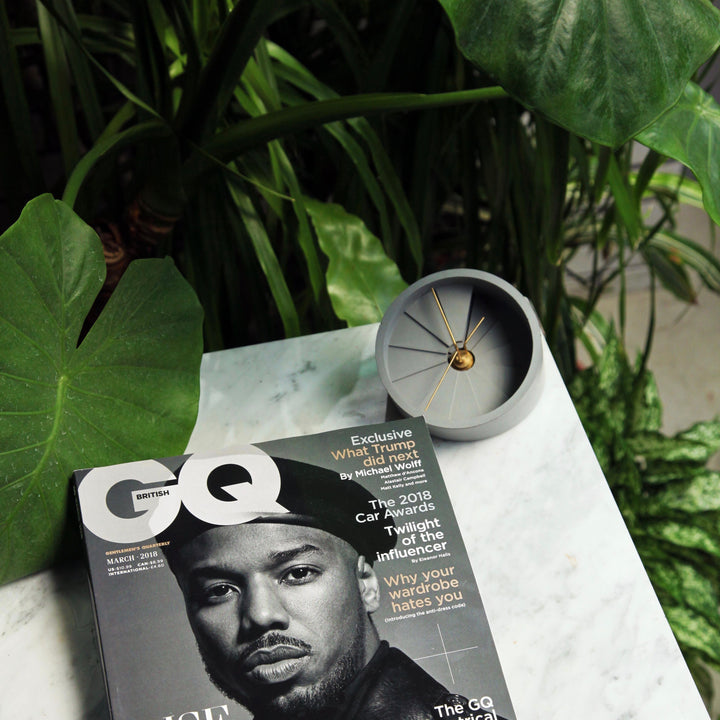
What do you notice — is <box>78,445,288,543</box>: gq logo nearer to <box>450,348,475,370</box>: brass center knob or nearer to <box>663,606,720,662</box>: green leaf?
<box>450,348,475,370</box>: brass center knob

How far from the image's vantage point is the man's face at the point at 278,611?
2.33ft

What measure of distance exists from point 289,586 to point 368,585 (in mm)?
70

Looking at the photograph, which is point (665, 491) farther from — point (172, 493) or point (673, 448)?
point (172, 493)

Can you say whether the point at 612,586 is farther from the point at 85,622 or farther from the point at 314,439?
the point at 85,622

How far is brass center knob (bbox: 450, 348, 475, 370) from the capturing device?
0.92 m

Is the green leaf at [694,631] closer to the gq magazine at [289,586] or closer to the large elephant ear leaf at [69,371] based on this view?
the gq magazine at [289,586]

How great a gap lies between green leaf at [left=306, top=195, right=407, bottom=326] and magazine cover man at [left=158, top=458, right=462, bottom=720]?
13.6 inches

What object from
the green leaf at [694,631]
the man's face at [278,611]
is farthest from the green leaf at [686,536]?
the man's face at [278,611]

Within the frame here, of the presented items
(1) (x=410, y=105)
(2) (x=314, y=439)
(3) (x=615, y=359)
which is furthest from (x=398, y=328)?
(3) (x=615, y=359)

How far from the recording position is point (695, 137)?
38.9 inches

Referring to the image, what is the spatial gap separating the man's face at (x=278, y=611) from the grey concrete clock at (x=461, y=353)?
20 cm

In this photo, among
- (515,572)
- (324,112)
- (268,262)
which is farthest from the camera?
(268,262)

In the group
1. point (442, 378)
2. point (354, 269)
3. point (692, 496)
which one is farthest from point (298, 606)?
point (692, 496)

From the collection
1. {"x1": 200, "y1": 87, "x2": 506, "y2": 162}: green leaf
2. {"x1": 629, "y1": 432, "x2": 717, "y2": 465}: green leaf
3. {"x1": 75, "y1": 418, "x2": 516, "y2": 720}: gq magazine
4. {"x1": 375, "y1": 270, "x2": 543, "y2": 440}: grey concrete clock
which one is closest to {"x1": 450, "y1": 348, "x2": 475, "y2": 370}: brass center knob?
{"x1": 375, "y1": 270, "x2": 543, "y2": 440}: grey concrete clock
